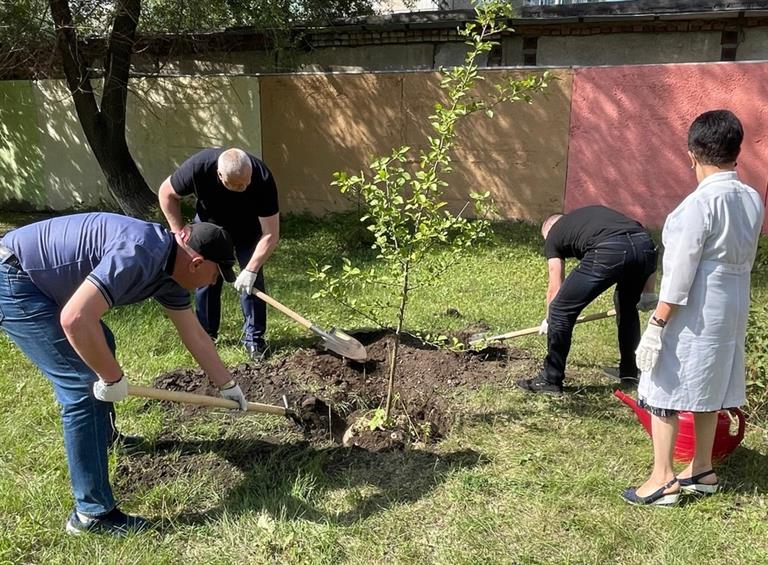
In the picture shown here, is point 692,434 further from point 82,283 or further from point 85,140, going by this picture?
point 85,140

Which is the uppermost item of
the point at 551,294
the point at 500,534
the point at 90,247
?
the point at 90,247

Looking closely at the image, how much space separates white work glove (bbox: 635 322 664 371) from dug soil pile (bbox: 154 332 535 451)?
4.10 ft

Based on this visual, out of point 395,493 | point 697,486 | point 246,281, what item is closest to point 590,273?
point 697,486

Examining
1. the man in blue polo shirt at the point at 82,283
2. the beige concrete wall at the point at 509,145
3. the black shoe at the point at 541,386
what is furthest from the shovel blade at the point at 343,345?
the beige concrete wall at the point at 509,145

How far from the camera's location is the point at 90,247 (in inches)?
92.0

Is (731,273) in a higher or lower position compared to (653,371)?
higher

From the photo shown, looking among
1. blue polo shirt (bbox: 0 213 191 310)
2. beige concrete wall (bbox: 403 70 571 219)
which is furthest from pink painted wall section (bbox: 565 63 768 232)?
blue polo shirt (bbox: 0 213 191 310)

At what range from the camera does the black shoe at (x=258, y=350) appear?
437 cm

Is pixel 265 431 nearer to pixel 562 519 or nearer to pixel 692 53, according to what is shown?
pixel 562 519

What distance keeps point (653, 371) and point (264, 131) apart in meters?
7.81

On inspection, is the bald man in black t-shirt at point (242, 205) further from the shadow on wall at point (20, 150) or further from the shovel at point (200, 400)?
the shadow on wall at point (20, 150)

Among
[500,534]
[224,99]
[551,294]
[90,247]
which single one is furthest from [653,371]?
[224,99]

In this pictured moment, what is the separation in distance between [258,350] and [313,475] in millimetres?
1672

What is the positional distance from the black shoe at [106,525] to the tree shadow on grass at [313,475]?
139mm
